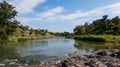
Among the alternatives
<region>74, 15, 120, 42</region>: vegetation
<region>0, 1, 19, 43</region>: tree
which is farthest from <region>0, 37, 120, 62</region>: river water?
<region>74, 15, 120, 42</region>: vegetation

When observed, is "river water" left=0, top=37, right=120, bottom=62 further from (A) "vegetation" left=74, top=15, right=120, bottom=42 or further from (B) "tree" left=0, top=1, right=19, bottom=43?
→ (A) "vegetation" left=74, top=15, right=120, bottom=42

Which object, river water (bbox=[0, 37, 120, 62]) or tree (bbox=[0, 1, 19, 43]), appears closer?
river water (bbox=[0, 37, 120, 62])

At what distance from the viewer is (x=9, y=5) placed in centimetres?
5444

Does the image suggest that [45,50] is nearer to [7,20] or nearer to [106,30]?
[7,20]

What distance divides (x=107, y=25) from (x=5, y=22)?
6263cm

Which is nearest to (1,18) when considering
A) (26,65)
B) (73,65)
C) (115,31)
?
(26,65)

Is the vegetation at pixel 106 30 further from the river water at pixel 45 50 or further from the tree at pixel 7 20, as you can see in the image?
the tree at pixel 7 20

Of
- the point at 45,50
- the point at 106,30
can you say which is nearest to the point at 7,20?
the point at 45,50

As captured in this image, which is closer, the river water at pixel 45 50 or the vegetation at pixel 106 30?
the river water at pixel 45 50

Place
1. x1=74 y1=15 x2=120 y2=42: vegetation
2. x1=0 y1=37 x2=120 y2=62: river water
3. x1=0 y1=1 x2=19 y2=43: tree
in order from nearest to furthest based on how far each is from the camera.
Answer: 1. x1=0 y1=37 x2=120 y2=62: river water
2. x1=0 y1=1 x2=19 y2=43: tree
3. x1=74 y1=15 x2=120 y2=42: vegetation

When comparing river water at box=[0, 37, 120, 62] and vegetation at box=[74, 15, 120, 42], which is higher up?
vegetation at box=[74, 15, 120, 42]

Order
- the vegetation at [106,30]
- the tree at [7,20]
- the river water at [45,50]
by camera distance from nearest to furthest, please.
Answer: the river water at [45,50]
the tree at [7,20]
the vegetation at [106,30]

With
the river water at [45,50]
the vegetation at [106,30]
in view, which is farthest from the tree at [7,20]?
the vegetation at [106,30]

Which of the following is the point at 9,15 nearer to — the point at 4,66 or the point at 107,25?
the point at 4,66
